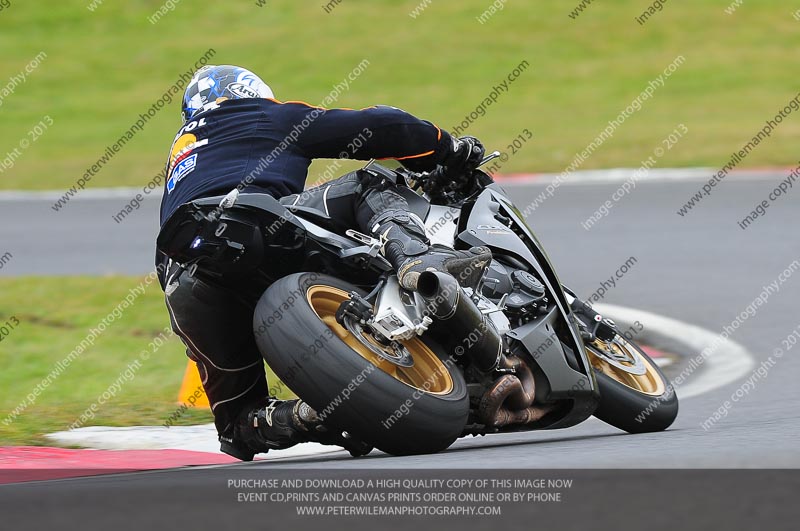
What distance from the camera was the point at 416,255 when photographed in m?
4.48

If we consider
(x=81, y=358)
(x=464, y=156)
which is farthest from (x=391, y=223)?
(x=81, y=358)

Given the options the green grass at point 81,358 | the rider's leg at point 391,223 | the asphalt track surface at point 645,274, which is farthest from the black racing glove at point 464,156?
the green grass at point 81,358

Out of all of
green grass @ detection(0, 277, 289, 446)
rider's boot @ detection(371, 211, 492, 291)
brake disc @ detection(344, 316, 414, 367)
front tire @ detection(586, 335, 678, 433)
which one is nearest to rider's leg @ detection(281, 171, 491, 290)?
rider's boot @ detection(371, 211, 492, 291)

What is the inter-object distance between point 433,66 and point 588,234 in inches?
474

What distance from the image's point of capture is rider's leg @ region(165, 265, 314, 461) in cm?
476

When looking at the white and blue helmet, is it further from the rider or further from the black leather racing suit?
the black leather racing suit

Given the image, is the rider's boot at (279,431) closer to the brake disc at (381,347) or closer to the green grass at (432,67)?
the brake disc at (381,347)

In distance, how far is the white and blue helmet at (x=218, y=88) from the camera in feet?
16.7

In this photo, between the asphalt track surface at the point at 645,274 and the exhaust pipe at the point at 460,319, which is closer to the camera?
the asphalt track surface at the point at 645,274

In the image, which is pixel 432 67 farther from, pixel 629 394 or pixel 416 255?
pixel 416 255

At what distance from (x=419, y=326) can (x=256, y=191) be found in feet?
2.96

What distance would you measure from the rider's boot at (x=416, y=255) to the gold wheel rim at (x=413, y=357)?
0.23 meters
